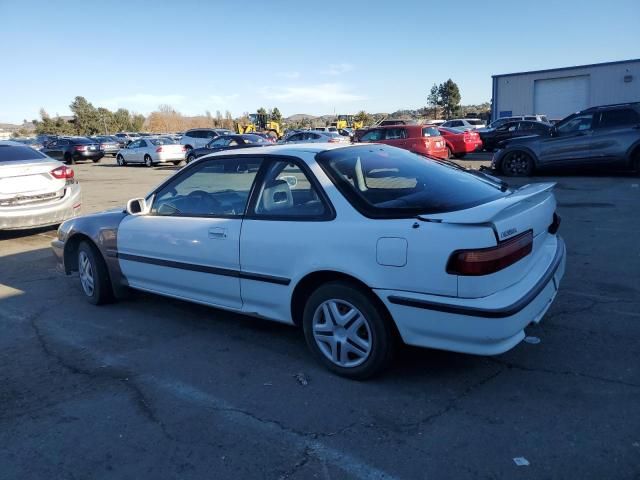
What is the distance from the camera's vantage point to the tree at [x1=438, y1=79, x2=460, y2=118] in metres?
78.4

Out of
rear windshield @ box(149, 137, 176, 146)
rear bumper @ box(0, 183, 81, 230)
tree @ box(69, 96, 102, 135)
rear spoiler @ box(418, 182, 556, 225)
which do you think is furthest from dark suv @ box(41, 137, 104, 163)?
tree @ box(69, 96, 102, 135)

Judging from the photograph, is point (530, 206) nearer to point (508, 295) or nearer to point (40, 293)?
point (508, 295)

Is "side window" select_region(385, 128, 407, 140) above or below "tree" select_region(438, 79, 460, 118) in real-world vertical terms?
below

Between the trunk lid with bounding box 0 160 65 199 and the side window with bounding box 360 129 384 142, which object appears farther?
the side window with bounding box 360 129 384 142

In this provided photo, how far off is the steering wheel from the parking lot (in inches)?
40.7

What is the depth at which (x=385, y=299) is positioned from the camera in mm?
3176

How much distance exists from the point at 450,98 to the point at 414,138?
66.1m

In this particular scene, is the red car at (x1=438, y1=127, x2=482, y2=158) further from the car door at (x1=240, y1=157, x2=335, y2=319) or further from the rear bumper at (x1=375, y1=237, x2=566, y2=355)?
the rear bumper at (x1=375, y1=237, x2=566, y2=355)

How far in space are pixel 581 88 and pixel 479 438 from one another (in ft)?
128

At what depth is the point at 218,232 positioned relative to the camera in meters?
4.00

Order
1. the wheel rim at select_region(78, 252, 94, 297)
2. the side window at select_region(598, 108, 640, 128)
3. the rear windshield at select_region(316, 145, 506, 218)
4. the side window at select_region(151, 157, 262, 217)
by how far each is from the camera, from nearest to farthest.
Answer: the rear windshield at select_region(316, 145, 506, 218) < the side window at select_region(151, 157, 262, 217) < the wheel rim at select_region(78, 252, 94, 297) < the side window at select_region(598, 108, 640, 128)

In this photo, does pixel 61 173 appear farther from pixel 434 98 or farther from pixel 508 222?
pixel 434 98

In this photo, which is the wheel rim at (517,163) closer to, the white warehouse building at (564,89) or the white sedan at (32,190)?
the white sedan at (32,190)

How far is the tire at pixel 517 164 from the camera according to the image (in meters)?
13.9
